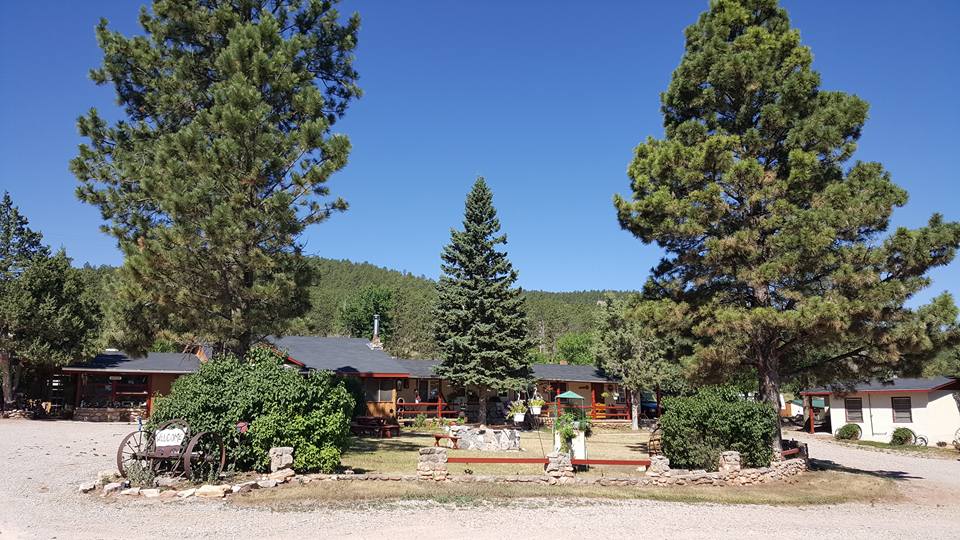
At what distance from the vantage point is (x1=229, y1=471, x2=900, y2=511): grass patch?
35.9 ft

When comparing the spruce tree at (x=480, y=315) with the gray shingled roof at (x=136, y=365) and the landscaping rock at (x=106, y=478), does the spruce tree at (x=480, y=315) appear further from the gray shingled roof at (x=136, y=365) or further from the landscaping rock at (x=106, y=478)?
the landscaping rock at (x=106, y=478)

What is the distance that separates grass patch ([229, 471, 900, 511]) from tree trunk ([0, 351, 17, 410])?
25665 millimetres

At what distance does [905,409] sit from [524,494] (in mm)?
25552

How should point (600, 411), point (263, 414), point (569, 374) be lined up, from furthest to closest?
1. point (569, 374)
2. point (600, 411)
3. point (263, 414)

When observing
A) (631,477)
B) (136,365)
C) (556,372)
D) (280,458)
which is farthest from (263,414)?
(556,372)

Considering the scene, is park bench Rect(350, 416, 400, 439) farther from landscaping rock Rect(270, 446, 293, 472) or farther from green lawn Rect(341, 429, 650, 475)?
landscaping rock Rect(270, 446, 293, 472)

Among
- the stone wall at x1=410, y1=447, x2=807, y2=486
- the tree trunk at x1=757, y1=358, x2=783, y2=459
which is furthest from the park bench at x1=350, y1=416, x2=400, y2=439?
the tree trunk at x1=757, y1=358, x2=783, y2=459

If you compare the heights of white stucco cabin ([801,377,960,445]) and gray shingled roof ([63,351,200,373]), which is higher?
gray shingled roof ([63,351,200,373])

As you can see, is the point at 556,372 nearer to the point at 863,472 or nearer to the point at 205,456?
the point at 863,472

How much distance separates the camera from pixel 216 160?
15.4 metres

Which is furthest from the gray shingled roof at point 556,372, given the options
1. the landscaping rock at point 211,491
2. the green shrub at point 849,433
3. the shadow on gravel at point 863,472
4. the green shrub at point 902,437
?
the landscaping rock at point 211,491

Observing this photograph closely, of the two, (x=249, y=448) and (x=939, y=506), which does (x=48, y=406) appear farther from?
(x=939, y=506)

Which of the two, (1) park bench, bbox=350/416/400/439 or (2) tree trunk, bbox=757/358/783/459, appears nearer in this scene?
(2) tree trunk, bbox=757/358/783/459

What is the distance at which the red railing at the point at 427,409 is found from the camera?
3125cm
